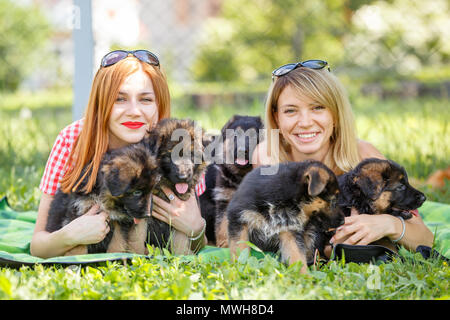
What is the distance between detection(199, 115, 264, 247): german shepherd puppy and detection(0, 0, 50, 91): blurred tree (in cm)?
942

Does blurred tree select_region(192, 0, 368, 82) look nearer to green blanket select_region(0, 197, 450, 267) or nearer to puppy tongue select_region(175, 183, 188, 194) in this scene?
green blanket select_region(0, 197, 450, 267)

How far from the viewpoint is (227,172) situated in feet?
13.8

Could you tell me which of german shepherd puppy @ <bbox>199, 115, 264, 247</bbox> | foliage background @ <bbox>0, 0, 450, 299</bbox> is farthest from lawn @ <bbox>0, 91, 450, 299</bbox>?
foliage background @ <bbox>0, 0, 450, 299</bbox>

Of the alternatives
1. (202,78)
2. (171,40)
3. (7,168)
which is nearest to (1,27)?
(171,40)

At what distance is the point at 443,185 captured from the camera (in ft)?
17.3

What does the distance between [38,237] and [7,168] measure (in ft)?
9.25

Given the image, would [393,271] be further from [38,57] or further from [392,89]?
[38,57]

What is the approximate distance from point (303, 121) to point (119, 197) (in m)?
1.54

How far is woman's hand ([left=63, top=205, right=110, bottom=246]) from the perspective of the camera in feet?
10.7

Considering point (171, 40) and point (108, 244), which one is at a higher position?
point (171, 40)

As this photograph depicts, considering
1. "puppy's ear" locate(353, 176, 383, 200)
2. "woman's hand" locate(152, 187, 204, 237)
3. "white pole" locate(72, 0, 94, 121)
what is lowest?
"woman's hand" locate(152, 187, 204, 237)

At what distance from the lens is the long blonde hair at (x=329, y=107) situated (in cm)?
393

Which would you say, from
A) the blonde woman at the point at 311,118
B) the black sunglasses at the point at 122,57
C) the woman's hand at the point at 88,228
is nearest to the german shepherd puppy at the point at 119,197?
the woman's hand at the point at 88,228

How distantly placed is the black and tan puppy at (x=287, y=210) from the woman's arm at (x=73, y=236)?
850 millimetres
